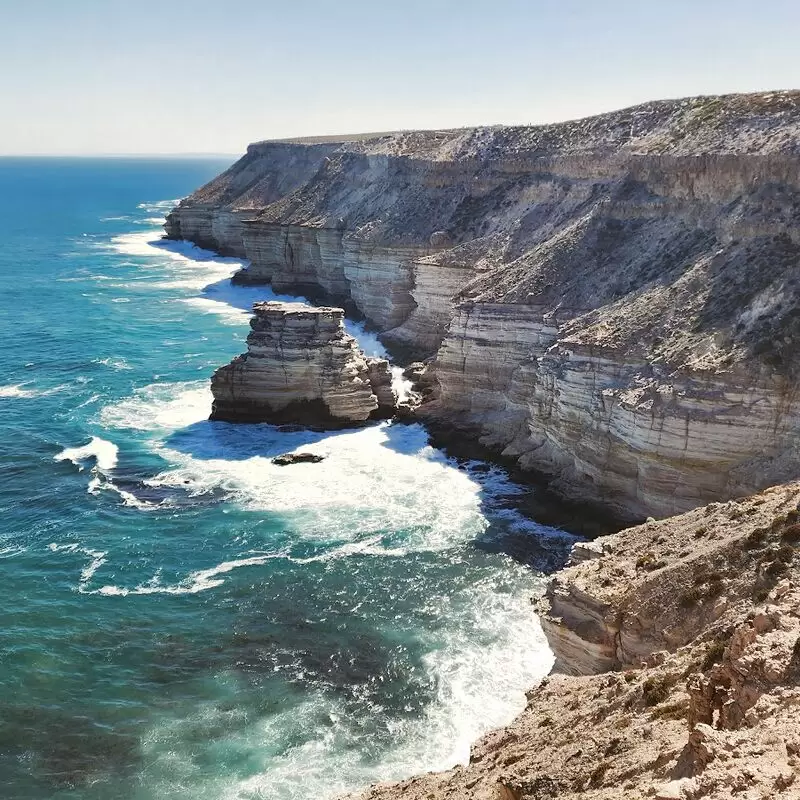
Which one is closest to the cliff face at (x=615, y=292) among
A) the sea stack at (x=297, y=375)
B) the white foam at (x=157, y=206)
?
the sea stack at (x=297, y=375)

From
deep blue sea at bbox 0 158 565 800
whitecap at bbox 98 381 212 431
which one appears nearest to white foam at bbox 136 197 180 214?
whitecap at bbox 98 381 212 431

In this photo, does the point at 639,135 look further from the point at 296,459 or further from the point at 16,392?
the point at 16,392

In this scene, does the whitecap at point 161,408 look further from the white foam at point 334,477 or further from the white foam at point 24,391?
the white foam at point 24,391

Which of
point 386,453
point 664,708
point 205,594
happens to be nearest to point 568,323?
point 386,453

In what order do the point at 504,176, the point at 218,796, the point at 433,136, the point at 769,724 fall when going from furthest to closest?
the point at 433,136, the point at 504,176, the point at 218,796, the point at 769,724

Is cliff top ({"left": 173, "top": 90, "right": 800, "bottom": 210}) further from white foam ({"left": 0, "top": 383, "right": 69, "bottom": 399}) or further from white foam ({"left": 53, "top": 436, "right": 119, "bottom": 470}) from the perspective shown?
white foam ({"left": 0, "top": 383, "right": 69, "bottom": 399})

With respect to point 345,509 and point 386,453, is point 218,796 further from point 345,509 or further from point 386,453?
point 386,453
